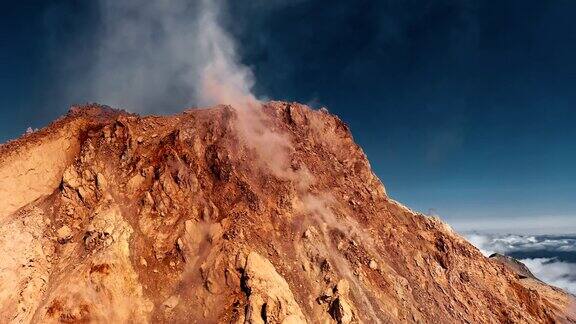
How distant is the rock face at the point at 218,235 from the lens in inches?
1475

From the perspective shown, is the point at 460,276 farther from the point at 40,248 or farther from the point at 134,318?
the point at 40,248

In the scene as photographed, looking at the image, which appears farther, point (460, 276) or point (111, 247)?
point (460, 276)

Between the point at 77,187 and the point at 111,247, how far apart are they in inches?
330

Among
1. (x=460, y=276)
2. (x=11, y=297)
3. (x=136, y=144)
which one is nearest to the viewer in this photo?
(x=11, y=297)

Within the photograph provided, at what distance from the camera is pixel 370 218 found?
51594 mm

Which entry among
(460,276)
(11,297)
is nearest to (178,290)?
(11,297)

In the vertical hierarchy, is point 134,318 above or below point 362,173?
below

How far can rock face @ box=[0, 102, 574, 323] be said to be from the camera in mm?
37469

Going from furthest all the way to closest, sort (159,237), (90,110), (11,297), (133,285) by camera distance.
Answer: (90,110)
(159,237)
(133,285)
(11,297)

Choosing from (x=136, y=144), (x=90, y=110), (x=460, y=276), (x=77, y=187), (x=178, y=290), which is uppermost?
(x=90, y=110)

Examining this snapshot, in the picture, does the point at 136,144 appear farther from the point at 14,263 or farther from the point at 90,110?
the point at 14,263

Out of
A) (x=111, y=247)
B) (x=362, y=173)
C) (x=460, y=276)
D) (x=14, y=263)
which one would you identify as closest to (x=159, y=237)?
(x=111, y=247)

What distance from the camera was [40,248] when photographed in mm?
39906

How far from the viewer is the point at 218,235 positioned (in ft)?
139
